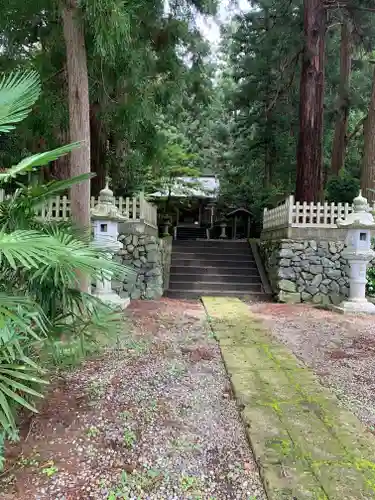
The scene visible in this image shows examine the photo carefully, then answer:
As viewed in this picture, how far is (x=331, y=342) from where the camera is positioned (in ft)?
15.1

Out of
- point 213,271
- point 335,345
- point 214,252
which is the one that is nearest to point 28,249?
point 335,345

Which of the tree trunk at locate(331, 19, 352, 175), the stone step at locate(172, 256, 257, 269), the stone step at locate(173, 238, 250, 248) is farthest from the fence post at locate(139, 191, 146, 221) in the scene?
the tree trunk at locate(331, 19, 352, 175)

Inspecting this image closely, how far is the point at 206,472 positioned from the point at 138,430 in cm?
54

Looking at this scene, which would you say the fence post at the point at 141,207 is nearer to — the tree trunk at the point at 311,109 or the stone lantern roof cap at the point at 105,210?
the stone lantern roof cap at the point at 105,210

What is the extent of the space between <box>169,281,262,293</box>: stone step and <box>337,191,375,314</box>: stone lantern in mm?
2114

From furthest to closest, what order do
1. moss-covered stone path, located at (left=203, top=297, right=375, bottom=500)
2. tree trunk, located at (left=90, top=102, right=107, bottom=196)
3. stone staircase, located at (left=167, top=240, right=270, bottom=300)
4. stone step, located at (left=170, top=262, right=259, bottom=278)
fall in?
1. stone step, located at (left=170, top=262, right=259, bottom=278)
2. stone staircase, located at (left=167, top=240, right=270, bottom=300)
3. tree trunk, located at (left=90, top=102, right=107, bottom=196)
4. moss-covered stone path, located at (left=203, top=297, right=375, bottom=500)

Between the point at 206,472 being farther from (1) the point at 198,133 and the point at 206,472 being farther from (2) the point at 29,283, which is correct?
(1) the point at 198,133

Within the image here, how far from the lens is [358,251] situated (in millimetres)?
6727

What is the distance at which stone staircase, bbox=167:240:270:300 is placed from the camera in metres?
8.27

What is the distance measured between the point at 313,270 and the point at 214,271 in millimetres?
2279

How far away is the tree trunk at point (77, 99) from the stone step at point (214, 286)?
4.05 metres

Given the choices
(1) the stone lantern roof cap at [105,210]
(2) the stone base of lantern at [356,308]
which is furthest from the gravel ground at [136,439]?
(2) the stone base of lantern at [356,308]

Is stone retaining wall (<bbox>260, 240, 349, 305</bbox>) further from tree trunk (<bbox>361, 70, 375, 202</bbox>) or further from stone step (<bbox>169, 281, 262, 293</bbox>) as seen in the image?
tree trunk (<bbox>361, 70, 375, 202</bbox>)

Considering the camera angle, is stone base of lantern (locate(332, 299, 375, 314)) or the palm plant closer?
the palm plant
